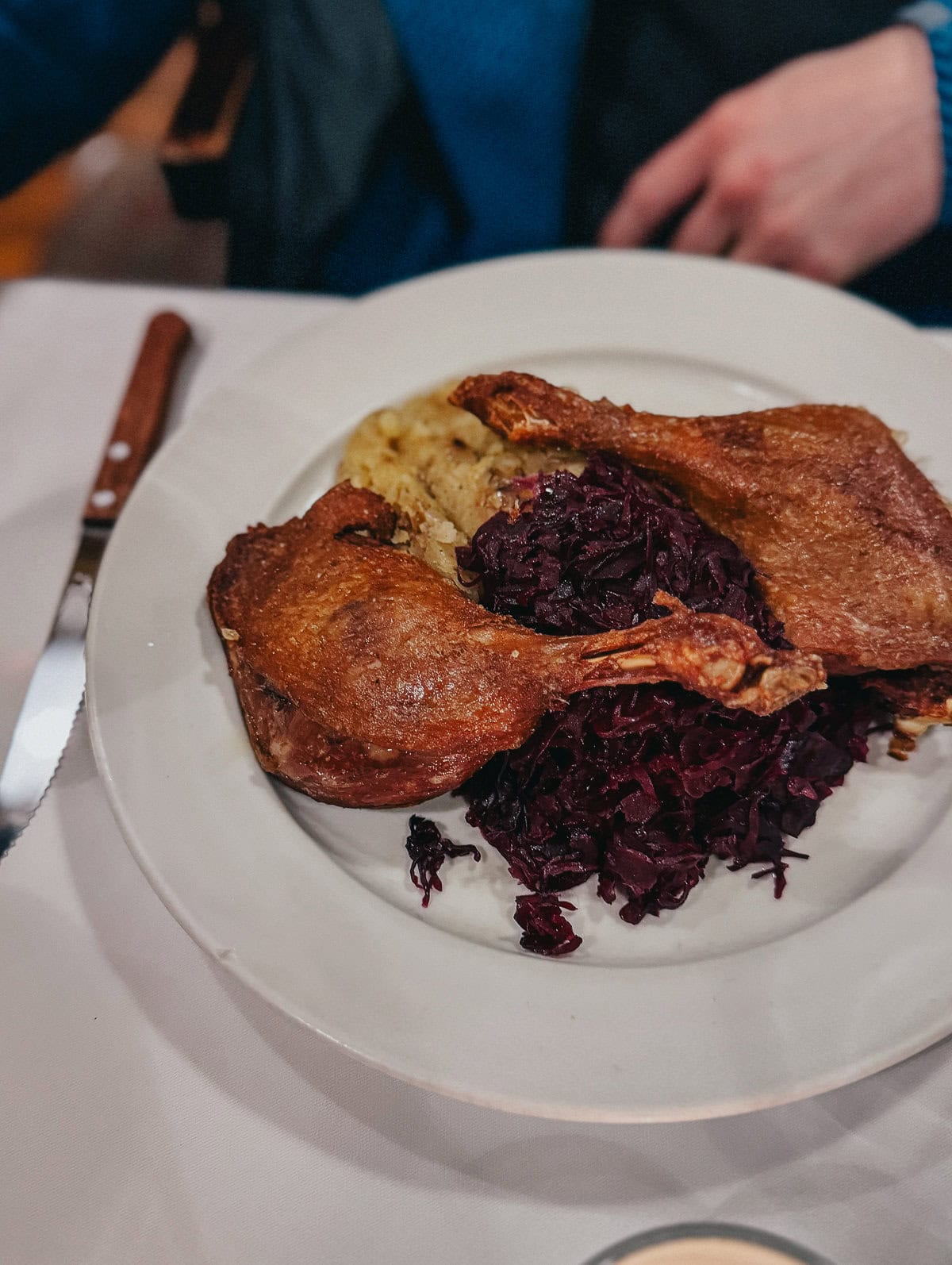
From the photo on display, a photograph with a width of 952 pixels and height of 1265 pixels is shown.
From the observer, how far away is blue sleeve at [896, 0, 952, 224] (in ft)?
9.01

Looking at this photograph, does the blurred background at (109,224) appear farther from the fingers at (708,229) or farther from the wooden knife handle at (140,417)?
the fingers at (708,229)

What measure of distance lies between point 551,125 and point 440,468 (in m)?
1.37

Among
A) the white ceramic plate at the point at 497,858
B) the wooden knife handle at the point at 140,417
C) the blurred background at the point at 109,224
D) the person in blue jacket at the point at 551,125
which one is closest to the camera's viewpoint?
the white ceramic plate at the point at 497,858

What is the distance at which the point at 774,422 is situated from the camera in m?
2.09

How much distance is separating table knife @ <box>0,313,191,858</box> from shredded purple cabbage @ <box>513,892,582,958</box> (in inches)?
42.1

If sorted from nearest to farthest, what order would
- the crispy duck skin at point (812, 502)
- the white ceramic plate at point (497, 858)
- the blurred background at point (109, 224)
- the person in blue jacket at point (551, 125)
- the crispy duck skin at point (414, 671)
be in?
the white ceramic plate at point (497, 858) → the crispy duck skin at point (414, 671) → the crispy duck skin at point (812, 502) → the person in blue jacket at point (551, 125) → the blurred background at point (109, 224)

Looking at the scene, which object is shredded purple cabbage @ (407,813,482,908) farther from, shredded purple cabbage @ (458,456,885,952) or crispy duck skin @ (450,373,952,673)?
crispy duck skin @ (450,373,952,673)

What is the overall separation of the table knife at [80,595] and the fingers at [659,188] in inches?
60.6

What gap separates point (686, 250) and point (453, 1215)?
2.93m

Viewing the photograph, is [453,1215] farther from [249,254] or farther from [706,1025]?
[249,254]

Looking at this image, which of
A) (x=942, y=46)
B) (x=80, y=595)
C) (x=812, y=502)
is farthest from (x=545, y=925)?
(x=942, y=46)

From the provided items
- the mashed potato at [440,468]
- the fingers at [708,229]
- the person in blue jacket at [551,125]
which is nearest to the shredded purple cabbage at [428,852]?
the mashed potato at [440,468]

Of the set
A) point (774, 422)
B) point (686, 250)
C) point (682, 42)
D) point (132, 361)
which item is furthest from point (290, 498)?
point (682, 42)

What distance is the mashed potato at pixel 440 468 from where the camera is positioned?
2223 millimetres
